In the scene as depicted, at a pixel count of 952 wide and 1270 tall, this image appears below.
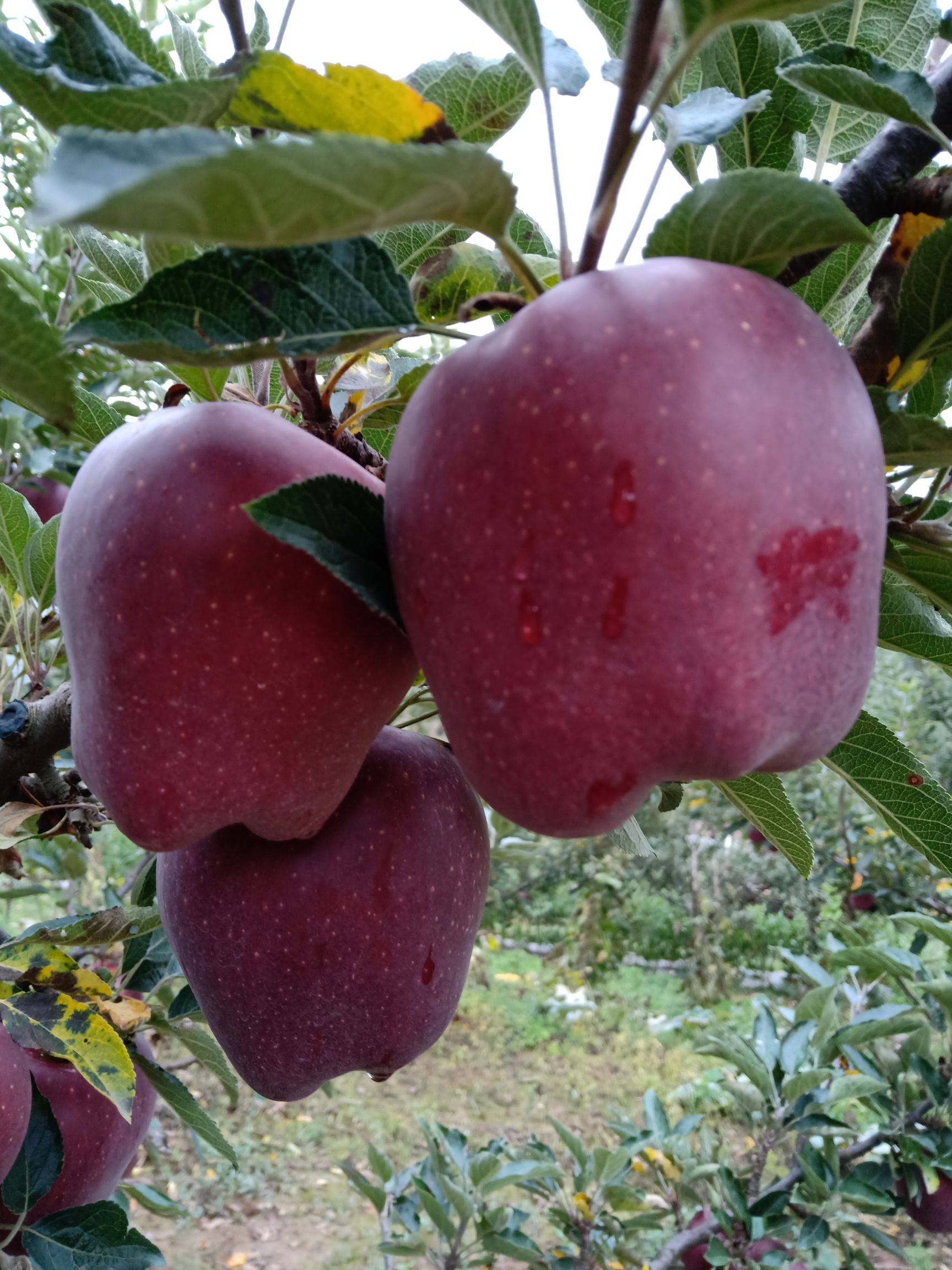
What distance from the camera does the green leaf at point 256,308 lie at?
0.39 metres

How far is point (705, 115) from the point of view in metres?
0.47

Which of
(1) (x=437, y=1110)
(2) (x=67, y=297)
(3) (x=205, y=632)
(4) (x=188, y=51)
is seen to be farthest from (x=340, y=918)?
(1) (x=437, y=1110)

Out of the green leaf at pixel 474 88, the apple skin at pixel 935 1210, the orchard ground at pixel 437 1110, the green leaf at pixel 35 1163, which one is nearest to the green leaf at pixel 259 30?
the green leaf at pixel 474 88

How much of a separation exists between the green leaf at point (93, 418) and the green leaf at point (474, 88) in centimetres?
33

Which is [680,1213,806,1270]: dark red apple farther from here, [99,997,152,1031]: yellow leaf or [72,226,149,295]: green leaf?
[72,226,149,295]: green leaf

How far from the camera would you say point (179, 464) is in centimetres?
47

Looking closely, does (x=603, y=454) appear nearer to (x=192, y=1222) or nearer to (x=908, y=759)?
(x=908, y=759)

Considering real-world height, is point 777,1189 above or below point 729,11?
below

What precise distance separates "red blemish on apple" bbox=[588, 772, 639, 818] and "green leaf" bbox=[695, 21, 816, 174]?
343 millimetres

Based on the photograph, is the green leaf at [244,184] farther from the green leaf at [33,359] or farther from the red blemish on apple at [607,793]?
the red blemish on apple at [607,793]

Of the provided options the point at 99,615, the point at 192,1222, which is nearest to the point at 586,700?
the point at 99,615

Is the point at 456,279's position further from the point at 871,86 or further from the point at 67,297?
the point at 67,297

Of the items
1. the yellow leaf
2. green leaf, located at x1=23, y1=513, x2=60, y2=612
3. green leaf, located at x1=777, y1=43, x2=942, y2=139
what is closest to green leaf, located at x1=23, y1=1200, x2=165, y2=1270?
the yellow leaf

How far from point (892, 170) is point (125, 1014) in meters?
0.89
